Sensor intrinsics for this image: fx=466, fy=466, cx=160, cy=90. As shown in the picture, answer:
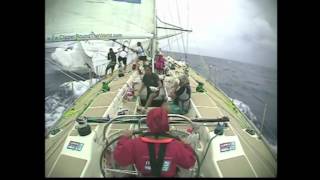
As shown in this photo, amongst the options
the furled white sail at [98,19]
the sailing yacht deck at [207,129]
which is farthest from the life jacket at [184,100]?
the furled white sail at [98,19]

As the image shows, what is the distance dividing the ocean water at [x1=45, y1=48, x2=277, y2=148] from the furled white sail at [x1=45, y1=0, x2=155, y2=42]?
0.24 m

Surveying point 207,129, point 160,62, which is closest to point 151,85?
point 160,62

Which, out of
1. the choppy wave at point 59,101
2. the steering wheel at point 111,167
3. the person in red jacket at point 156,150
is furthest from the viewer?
the choppy wave at point 59,101

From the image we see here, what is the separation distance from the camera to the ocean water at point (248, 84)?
284 centimetres

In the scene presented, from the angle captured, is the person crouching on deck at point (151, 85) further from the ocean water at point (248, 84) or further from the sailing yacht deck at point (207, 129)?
the ocean water at point (248, 84)

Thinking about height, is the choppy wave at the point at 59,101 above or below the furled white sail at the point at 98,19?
below

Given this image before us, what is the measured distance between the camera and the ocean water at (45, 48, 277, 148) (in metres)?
2.84

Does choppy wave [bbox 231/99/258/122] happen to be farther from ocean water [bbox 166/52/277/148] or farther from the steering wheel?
the steering wheel

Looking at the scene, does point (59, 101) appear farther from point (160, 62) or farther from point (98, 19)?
point (160, 62)

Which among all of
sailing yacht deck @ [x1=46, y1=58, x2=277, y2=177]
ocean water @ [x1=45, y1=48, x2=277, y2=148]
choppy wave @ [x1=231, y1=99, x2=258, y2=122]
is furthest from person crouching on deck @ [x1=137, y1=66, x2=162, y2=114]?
choppy wave @ [x1=231, y1=99, x2=258, y2=122]

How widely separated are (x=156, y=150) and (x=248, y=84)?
0.77 meters
